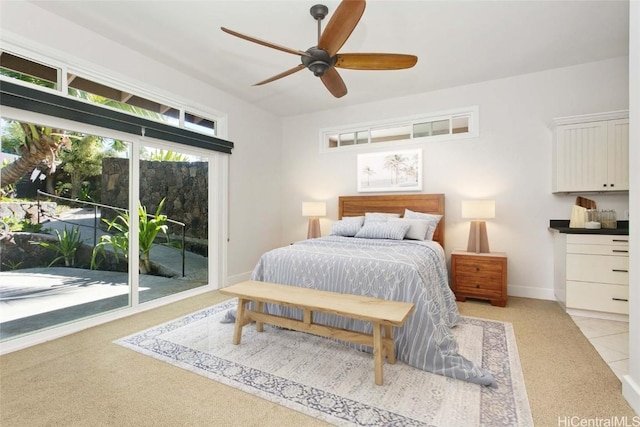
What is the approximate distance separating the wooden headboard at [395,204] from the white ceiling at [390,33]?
5.19 ft

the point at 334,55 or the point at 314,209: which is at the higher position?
the point at 334,55

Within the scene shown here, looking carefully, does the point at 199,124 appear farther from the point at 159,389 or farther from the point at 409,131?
the point at 159,389

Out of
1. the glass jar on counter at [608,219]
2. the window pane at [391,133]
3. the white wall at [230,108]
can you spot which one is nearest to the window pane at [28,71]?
the white wall at [230,108]

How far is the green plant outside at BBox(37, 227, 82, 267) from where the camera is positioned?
9.05 ft

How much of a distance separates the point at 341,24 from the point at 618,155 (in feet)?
11.0

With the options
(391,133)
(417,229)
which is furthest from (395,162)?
(417,229)

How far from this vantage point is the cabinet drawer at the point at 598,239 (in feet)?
9.44

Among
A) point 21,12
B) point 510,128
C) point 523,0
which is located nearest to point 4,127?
point 21,12

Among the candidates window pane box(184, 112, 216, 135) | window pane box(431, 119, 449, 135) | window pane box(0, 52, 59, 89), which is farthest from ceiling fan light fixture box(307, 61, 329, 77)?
window pane box(431, 119, 449, 135)

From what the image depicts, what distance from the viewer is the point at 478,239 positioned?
3.74 m

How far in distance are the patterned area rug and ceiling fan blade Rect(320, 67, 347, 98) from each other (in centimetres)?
227

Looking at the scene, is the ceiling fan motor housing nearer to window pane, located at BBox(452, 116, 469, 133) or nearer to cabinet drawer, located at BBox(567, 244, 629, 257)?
window pane, located at BBox(452, 116, 469, 133)

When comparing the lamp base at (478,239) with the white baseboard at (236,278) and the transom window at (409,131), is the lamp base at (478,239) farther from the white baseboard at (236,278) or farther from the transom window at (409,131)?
the white baseboard at (236,278)

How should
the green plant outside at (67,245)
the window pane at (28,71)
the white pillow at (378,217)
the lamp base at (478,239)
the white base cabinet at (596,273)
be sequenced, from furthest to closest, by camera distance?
the white pillow at (378,217), the lamp base at (478,239), the white base cabinet at (596,273), the green plant outside at (67,245), the window pane at (28,71)
